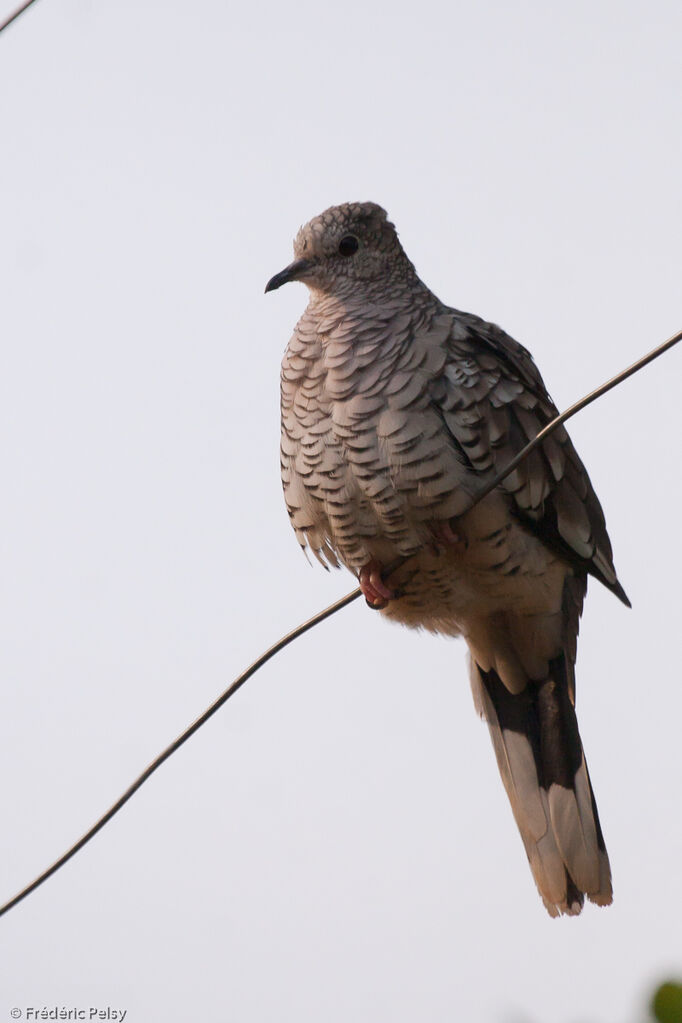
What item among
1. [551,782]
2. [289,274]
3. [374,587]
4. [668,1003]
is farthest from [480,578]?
[668,1003]

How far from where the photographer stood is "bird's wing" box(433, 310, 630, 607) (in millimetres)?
3594

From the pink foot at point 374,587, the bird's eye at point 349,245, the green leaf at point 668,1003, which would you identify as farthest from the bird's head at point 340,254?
the green leaf at point 668,1003

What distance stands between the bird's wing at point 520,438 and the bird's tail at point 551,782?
1.42ft

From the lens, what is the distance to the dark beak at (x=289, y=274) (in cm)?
396

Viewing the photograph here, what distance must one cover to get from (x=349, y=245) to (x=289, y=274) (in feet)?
0.71

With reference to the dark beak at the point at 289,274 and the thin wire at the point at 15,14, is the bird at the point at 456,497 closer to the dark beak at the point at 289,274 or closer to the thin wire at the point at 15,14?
the dark beak at the point at 289,274

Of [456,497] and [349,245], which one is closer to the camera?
[456,497]

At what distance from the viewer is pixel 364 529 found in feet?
11.9

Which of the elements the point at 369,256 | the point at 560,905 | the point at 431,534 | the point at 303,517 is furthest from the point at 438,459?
the point at 560,905

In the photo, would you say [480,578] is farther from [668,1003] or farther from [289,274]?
[668,1003]

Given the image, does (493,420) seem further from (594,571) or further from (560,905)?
(560,905)

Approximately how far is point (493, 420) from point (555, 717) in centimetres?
102

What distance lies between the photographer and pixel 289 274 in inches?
157

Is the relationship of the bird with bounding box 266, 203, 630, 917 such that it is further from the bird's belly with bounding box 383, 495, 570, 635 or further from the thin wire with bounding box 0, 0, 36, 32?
the thin wire with bounding box 0, 0, 36, 32
